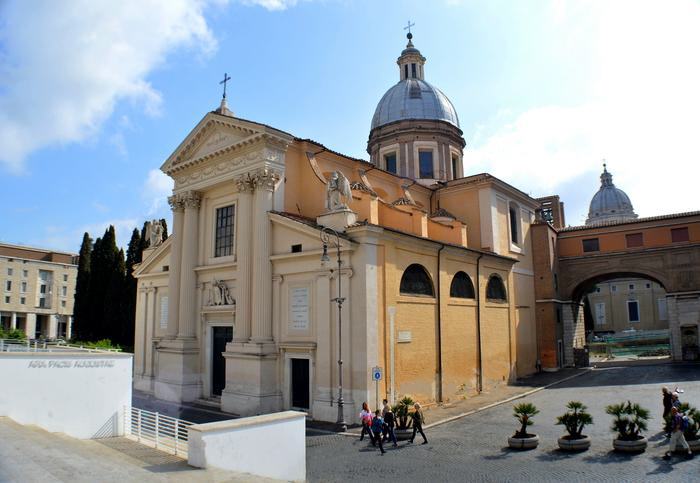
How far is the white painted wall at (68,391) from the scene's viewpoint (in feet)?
47.6

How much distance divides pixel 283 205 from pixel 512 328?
47.2 feet

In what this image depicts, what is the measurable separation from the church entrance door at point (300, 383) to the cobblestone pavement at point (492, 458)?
133 inches

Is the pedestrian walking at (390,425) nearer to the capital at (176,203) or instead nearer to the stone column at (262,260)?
the stone column at (262,260)

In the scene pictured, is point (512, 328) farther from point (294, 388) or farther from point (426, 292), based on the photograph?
point (294, 388)

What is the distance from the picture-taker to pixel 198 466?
379 inches

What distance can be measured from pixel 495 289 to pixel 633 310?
170 ft

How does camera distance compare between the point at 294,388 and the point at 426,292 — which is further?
the point at 426,292

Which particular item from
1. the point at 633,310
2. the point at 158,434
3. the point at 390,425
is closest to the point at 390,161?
the point at 390,425

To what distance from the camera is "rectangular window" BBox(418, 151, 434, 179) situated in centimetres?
3312

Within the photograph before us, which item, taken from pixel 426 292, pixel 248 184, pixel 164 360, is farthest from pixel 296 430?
pixel 164 360

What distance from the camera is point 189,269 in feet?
76.8

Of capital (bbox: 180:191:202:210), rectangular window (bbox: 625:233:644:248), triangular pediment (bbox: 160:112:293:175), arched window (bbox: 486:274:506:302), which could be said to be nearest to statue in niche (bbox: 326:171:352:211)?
triangular pediment (bbox: 160:112:293:175)

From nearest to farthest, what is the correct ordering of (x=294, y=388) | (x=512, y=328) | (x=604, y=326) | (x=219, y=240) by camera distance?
(x=294, y=388), (x=219, y=240), (x=512, y=328), (x=604, y=326)

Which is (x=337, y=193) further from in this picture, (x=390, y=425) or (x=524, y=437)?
(x=524, y=437)
